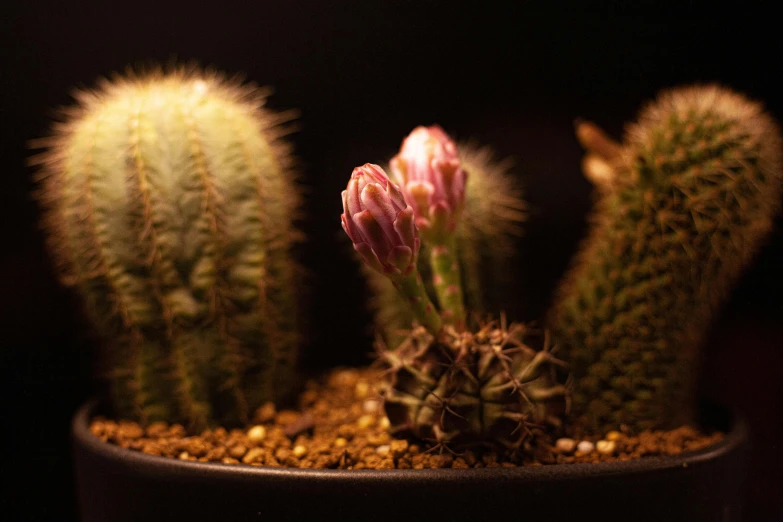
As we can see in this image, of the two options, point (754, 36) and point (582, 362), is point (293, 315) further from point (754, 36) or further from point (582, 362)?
point (754, 36)

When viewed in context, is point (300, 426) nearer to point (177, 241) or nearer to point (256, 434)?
point (256, 434)

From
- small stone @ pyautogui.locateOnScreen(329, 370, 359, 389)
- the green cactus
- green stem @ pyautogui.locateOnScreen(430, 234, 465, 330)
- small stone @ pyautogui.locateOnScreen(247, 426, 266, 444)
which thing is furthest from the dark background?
small stone @ pyautogui.locateOnScreen(247, 426, 266, 444)

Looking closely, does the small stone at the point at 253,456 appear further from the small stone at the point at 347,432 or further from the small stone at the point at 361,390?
the small stone at the point at 361,390

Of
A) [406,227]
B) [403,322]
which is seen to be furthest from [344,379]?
[406,227]

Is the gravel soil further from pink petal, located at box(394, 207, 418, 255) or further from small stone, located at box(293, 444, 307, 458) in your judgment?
pink petal, located at box(394, 207, 418, 255)

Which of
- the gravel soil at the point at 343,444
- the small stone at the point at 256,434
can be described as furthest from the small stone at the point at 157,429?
the small stone at the point at 256,434
